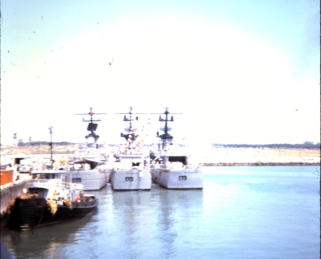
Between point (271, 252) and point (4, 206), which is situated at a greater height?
point (4, 206)

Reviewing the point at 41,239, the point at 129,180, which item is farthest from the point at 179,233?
the point at 129,180

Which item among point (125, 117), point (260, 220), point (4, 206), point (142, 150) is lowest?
point (260, 220)

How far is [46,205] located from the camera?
26.1 meters

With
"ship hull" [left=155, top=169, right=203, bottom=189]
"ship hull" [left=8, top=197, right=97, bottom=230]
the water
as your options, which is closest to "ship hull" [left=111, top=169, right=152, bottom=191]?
"ship hull" [left=155, top=169, right=203, bottom=189]

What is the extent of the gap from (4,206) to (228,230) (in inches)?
581

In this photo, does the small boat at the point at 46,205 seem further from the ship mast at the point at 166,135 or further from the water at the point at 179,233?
the ship mast at the point at 166,135

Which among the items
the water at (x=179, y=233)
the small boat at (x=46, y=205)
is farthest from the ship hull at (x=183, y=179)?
the small boat at (x=46, y=205)

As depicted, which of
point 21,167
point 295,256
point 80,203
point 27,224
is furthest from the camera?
point 21,167

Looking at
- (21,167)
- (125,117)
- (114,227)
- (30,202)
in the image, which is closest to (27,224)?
(30,202)

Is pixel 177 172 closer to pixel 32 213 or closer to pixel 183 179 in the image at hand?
pixel 183 179

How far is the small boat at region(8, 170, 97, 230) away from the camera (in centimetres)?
2445

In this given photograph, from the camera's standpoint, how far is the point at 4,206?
24.7 meters

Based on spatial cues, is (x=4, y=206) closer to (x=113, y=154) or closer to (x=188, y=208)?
(x=188, y=208)

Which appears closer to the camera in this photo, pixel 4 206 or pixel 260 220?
A: pixel 4 206
